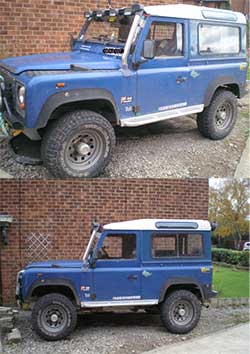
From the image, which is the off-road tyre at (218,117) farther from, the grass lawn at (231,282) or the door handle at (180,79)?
the grass lawn at (231,282)

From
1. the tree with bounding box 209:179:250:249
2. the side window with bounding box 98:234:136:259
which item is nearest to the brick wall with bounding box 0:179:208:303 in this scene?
the side window with bounding box 98:234:136:259

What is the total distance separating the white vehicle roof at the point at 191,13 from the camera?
643cm

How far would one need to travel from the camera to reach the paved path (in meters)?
6.68

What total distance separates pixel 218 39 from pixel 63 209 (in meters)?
4.19

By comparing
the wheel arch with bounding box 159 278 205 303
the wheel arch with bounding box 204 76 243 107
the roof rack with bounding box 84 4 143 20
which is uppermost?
the roof rack with bounding box 84 4 143 20

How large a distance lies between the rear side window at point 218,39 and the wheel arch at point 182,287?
3498 millimetres

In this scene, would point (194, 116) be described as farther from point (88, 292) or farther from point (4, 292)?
point (4, 292)

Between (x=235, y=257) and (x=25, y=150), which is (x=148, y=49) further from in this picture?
(x=235, y=257)

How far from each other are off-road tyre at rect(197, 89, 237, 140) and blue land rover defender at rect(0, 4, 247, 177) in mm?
16

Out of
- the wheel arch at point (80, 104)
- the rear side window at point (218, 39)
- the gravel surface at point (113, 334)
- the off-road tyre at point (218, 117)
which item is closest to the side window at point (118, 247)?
the gravel surface at point (113, 334)

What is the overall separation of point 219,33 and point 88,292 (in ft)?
14.7

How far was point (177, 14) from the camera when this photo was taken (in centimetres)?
662

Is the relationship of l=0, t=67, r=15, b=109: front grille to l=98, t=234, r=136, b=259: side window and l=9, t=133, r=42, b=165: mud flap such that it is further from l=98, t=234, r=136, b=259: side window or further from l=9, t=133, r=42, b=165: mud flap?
l=98, t=234, r=136, b=259: side window

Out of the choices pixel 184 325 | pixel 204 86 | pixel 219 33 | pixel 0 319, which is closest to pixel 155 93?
pixel 204 86
